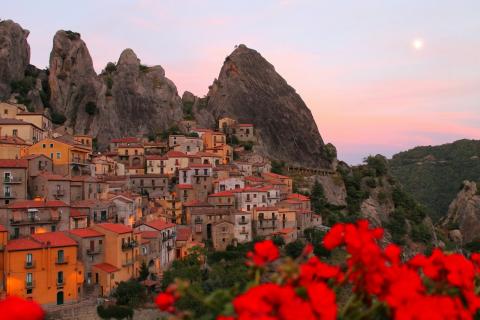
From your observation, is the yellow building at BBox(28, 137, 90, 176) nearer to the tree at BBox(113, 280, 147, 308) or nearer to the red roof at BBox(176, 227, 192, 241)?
the red roof at BBox(176, 227, 192, 241)

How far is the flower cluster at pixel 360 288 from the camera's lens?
179 inches

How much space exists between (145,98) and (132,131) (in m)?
9.73

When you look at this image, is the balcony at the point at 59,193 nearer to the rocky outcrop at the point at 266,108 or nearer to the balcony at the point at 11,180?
the balcony at the point at 11,180

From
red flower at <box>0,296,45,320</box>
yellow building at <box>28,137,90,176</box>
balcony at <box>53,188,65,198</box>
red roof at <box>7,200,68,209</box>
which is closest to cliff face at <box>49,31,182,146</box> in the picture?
yellow building at <box>28,137,90,176</box>

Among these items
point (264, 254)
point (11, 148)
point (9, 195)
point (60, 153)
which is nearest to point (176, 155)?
point (60, 153)

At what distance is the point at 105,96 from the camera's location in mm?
109938

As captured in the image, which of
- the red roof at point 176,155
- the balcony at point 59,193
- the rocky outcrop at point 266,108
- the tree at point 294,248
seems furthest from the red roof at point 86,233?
the rocky outcrop at point 266,108

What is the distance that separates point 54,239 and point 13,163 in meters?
13.5

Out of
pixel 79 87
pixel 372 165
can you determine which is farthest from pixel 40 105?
pixel 372 165

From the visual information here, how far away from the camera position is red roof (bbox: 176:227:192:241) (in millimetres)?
60969

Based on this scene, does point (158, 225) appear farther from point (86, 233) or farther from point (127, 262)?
point (86, 233)

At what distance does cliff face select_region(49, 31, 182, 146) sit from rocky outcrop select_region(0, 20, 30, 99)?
5945 millimetres

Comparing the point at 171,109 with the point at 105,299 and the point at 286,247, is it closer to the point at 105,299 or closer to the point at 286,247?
the point at 286,247

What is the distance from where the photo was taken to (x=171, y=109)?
11650 centimetres
